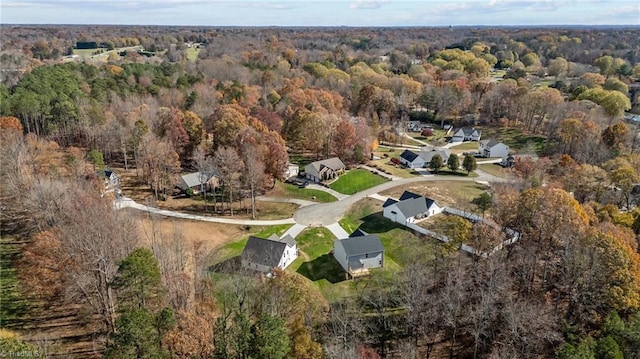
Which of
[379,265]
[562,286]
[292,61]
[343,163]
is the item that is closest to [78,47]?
[292,61]

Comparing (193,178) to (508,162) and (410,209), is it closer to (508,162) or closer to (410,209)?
(410,209)

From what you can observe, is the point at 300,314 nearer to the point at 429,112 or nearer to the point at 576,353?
the point at 576,353

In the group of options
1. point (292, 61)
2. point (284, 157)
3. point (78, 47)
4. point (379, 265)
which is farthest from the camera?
point (78, 47)

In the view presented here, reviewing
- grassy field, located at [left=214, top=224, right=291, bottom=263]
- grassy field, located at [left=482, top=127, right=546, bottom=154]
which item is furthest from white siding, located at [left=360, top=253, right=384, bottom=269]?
grassy field, located at [left=482, top=127, right=546, bottom=154]

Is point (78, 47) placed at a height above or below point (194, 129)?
above

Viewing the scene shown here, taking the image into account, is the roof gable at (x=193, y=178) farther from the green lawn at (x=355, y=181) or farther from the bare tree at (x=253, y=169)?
the green lawn at (x=355, y=181)

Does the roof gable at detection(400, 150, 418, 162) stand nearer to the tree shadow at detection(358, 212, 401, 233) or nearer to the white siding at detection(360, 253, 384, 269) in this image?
the tree shadow at detection(358, 212, 401, 233)

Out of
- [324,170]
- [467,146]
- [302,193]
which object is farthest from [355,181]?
[467,146]

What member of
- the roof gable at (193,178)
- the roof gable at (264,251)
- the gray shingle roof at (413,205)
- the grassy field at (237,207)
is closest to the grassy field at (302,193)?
the grassy field at (237,207)
